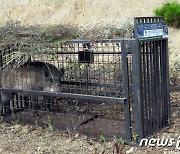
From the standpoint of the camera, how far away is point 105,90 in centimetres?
684

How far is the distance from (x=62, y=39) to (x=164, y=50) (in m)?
1.45

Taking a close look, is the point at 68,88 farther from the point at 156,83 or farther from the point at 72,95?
the point at 156,83

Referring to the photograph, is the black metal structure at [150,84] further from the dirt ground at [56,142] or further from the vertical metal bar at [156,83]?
the dirt ground at [56,142]

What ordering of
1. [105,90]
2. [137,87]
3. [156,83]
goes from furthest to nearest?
[105,90]
[156,83]
[137,87]

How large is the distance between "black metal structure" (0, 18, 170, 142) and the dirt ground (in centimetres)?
18

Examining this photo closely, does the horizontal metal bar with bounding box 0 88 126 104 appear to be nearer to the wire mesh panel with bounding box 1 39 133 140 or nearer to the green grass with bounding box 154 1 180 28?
the wire mesh panel with bounding box 1 39 133 140

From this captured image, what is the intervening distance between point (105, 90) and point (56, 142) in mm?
1547

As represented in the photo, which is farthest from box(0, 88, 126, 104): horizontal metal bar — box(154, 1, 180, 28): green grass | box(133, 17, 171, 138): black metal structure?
box(154, 1, 180, 28): green grass

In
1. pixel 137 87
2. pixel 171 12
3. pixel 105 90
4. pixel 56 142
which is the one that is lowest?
pixel 56 142

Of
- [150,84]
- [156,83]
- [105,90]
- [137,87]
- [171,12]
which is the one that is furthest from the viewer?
[171,12]

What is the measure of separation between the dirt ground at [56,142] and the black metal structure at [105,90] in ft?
0.59

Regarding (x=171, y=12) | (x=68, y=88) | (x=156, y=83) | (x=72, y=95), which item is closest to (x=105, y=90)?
(x=68, y=88)

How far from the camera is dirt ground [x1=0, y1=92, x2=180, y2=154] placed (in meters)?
5.21

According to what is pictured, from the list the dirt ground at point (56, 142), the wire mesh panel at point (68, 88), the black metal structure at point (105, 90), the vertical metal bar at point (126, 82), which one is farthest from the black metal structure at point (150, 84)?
the wire mesh panel at point (68, 88)
